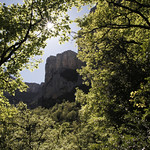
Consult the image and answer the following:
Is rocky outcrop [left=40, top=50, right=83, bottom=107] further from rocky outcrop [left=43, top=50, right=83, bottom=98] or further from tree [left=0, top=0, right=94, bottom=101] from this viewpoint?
tree [left=0, top=0, right=94, bottom=101]

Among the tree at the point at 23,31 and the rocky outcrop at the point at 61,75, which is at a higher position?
the rocky outcrop at the point at 61,75

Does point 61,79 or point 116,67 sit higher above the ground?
point 61,79

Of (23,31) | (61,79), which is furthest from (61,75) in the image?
(23,31)

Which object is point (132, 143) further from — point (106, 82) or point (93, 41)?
point (93, 41)

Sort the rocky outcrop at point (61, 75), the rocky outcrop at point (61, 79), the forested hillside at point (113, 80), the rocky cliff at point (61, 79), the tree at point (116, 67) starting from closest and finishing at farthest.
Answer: the forested hillside at point (113, 80), the tree at point (116, 67), the rocky cliff at point (61, 79), the rocky outcrop at point (61, 79), the rocky outcrop at point (61, 75)

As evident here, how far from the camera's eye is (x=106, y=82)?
9.18 metres

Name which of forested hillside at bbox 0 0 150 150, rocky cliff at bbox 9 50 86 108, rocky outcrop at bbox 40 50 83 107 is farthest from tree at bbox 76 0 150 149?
rocky outcrop at bbox 40 50 83 107

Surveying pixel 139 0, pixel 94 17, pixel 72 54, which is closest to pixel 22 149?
pixel 94 17

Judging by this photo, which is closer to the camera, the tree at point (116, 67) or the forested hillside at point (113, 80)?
the forested hillside at point (113, 80)

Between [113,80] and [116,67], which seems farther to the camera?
[116,67]

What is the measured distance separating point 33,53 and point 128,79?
25.3ft

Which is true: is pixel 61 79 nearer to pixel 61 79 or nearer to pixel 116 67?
pixel 61 79

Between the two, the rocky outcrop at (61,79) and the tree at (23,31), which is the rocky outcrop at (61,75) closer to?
the rocky outcrop at (61,79)

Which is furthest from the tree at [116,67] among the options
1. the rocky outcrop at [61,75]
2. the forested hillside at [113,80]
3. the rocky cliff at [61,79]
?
the rocky outcrop at [61,75]
